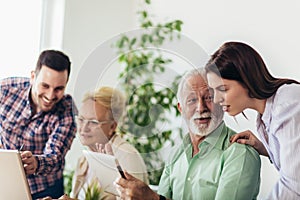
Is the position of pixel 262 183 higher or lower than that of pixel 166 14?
lower

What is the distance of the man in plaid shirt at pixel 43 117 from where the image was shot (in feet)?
6.18

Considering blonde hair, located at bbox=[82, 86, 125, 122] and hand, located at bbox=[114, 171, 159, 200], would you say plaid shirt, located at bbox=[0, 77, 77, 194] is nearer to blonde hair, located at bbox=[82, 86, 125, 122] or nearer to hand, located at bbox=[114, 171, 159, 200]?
blonde hair, located at bbox=[82, 86, 125, 122]

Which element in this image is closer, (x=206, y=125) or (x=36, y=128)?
(x=206, y=125)

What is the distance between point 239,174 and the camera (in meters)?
1.38

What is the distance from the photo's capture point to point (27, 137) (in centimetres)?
192

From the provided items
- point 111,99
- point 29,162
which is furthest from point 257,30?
point 29,162

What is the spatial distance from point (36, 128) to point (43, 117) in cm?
5

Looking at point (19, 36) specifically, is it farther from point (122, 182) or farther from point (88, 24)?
point (122, 182)

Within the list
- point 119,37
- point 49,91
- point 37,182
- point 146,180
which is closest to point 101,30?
point 49,91

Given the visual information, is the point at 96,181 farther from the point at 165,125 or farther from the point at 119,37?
the point at 119,37

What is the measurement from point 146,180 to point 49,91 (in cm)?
66

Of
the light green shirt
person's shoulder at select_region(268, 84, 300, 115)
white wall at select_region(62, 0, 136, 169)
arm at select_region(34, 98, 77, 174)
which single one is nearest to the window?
white wall at select_region(62, 0, 136, 169)

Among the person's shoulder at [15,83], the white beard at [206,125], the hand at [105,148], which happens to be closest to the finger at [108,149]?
the hand at [105,148]

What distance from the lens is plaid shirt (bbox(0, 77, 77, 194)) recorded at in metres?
1.90
